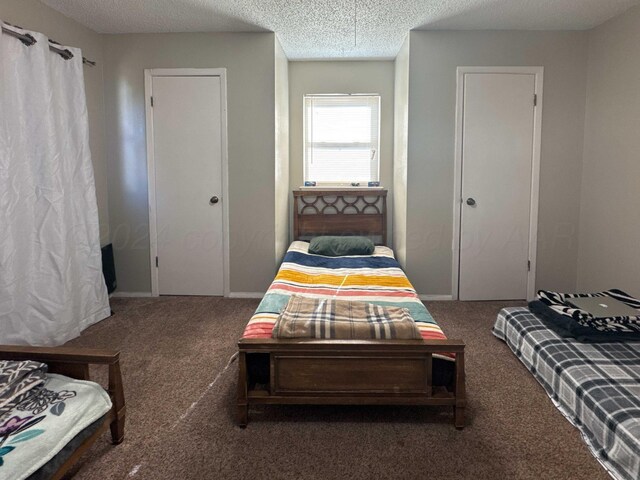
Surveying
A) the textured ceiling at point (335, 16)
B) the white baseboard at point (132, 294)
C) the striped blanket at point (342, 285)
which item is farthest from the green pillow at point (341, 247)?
the textured ceiling at point (335, 16)

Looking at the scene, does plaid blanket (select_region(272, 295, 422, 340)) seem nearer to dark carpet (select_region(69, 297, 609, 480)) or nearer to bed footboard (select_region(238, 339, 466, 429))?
bed footboard (select_region(238, 339, 466, 429))

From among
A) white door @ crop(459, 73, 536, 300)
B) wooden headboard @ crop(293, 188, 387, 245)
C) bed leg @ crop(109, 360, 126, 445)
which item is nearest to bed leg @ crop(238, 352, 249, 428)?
bed leg @ crop(109, 360, 126, 445)

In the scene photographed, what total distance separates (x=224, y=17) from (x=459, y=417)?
3314 mm

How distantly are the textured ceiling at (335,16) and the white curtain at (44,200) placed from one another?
59 centimetres

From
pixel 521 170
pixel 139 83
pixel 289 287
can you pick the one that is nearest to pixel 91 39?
pixel 139 83

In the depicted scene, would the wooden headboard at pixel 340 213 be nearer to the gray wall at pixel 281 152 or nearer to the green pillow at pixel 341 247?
the gray wall at pixel 281 152

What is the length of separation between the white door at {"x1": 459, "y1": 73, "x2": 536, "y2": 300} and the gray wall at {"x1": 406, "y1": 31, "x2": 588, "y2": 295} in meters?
0.13

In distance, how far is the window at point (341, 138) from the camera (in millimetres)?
4820

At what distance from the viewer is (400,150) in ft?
14.3

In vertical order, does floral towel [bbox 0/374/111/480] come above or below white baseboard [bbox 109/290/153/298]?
above

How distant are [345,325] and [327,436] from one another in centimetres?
49

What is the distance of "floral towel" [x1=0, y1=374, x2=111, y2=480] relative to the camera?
1.40 m

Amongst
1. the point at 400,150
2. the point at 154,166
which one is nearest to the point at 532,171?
the point at 400,150

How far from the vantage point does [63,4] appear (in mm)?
3342
